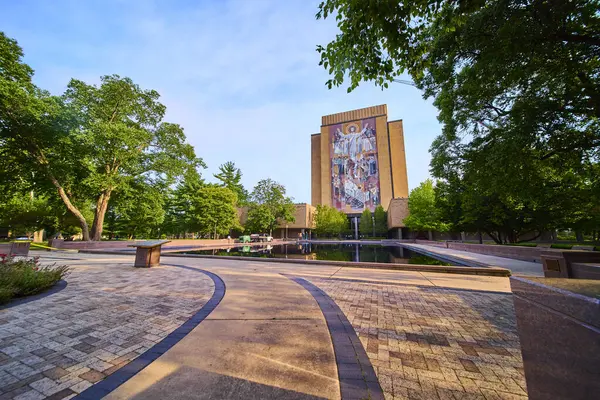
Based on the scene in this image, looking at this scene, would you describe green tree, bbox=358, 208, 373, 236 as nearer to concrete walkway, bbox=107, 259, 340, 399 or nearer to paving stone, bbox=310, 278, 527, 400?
paving stone, bbox=310, 278, 527, 400

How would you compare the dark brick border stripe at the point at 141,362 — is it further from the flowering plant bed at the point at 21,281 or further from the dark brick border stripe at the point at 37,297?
the flowering plant bed at the point at 21,281

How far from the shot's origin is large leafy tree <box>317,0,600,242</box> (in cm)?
397

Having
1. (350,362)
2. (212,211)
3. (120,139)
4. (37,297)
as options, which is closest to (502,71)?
(350,362)

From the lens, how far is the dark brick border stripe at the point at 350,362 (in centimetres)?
203

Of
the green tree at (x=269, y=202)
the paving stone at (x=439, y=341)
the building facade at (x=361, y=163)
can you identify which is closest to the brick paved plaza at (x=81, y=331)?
the paving stone at (x=439, y=341)

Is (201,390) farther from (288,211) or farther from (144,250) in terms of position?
(288,211)

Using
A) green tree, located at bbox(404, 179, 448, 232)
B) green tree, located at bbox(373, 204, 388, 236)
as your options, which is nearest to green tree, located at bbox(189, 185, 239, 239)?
green tree, located at bbox(404, 179, 448, 232)

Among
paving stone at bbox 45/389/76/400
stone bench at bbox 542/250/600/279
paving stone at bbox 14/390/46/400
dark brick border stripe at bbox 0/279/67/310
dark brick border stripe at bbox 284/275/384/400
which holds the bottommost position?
dark brick border stripe at bbox 284/275/384/400

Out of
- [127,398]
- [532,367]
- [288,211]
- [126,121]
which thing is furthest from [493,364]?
[288,211]

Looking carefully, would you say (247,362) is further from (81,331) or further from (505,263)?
(505,263)

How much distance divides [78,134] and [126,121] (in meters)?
5.30

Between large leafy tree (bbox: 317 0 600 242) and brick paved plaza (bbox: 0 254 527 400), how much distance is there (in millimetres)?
4263

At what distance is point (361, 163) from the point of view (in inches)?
2643

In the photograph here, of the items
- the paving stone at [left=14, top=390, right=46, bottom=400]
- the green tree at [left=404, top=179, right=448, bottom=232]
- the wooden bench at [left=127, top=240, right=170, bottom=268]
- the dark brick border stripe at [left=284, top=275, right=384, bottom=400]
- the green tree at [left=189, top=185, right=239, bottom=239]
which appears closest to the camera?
the paving stone at [left=14, top=390, right=46, bottom=400]
